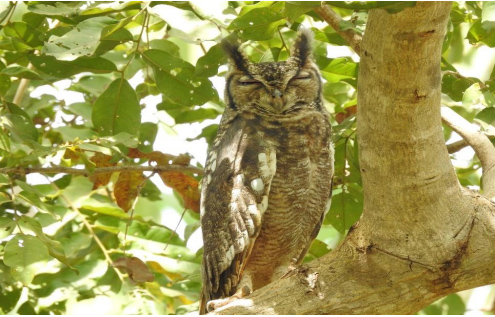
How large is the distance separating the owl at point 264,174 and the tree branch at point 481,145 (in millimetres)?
648

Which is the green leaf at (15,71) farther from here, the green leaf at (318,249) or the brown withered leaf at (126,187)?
the green leaf at (318,249)

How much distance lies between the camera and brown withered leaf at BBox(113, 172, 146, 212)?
342cm

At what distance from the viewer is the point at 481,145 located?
8.91 ft

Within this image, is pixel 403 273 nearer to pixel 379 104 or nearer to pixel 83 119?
pixel 379 104

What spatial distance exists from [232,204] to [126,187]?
0.65 meters

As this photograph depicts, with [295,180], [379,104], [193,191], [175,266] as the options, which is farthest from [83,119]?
[379,104]

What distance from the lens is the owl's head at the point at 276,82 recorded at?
331cm

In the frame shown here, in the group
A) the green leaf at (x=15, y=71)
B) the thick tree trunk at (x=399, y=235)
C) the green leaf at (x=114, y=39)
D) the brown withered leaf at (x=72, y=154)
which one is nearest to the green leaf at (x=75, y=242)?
the brown withered leaf at (x=72, y=154)

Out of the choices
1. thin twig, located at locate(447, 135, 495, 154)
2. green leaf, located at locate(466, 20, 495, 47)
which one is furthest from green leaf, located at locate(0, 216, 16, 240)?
green leaf, located at locate(466, 20, 495, 47)

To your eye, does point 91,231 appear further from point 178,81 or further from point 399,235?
point 399,235

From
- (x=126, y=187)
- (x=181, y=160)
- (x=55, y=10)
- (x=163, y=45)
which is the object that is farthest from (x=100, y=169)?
(x=55, y=10)

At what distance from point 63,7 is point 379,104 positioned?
139 cm

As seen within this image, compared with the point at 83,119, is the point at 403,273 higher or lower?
lower

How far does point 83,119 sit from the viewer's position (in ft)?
12.5
